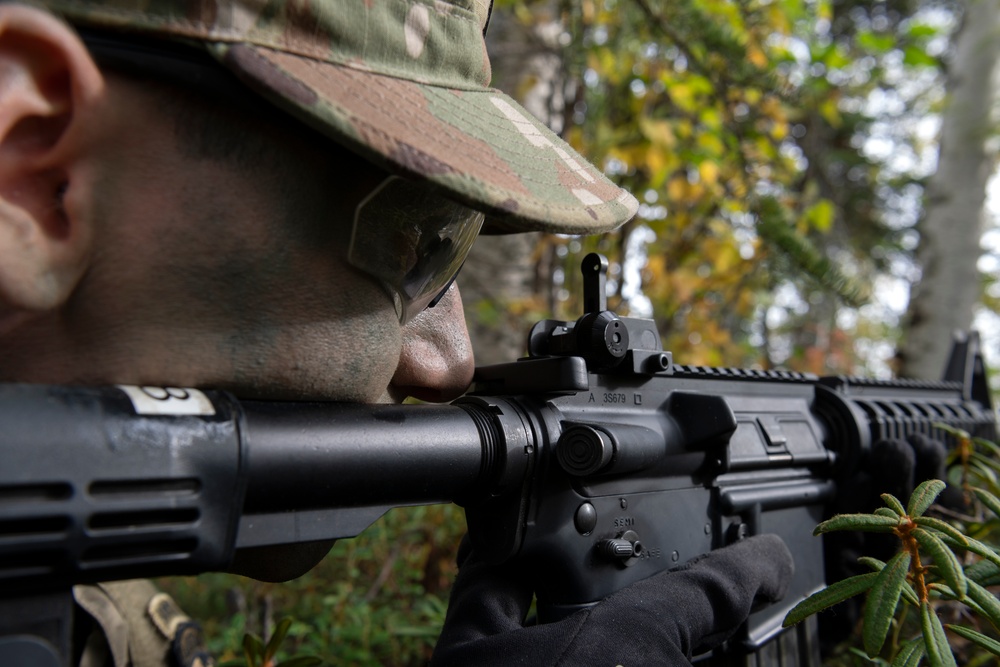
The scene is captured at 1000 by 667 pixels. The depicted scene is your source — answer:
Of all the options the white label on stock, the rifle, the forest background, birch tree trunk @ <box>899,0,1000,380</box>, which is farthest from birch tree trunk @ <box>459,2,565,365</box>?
birch tree trunk @ <box>899,0,1000,380</box>

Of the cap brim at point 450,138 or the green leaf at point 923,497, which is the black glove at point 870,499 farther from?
the cap brim at point 450,138

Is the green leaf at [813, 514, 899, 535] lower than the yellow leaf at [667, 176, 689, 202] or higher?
lower

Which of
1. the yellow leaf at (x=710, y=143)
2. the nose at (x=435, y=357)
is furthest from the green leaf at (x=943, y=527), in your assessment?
the yellow leaf at (x=710, y=143)

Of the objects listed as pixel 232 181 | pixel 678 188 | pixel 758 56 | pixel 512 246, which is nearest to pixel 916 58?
pixel 758 56

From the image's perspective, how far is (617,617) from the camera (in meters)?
1.15

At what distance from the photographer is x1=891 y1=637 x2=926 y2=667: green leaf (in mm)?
993

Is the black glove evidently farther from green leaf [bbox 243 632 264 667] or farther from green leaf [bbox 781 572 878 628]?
green leaf [bbox 243 632 264 667]

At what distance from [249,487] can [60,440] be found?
0.22 meters

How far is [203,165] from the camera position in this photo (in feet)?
2.89

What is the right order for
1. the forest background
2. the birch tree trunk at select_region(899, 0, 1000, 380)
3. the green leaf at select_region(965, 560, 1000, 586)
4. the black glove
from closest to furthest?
the green leaf at select_region(965, 560, 1000, 586), the black glove, the forest background, the birch tree trunk at select_region(899, 0, 1000, 380)

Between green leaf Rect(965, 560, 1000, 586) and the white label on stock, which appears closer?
the white label on stock

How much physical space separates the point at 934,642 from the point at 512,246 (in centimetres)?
234

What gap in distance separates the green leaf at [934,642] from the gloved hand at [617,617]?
33 cm

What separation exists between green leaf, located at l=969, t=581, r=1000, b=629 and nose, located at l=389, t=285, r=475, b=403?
2.82 ft
